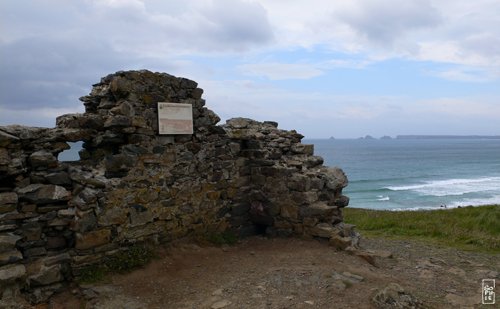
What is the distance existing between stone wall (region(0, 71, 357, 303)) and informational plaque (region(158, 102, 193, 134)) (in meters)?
0.13

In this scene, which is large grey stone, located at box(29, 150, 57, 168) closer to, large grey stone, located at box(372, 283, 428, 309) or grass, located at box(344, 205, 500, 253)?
large grey stone, located at box(372, 283, 428, 309)

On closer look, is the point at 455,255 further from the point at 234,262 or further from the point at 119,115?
the point at 119,115

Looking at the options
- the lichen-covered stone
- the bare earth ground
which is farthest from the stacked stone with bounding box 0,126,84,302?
Answer: the bare earth ground

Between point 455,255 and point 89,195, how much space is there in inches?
322

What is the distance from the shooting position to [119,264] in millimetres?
6453

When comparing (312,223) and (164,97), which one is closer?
(164,97)

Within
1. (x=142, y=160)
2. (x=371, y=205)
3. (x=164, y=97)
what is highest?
(x=164, y=97)

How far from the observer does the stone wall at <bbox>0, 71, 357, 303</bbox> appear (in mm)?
5820

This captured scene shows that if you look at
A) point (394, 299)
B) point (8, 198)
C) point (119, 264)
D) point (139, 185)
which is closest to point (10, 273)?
point (8, 198)

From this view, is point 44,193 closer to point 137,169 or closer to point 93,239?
point 93,239

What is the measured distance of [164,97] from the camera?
24.3ft

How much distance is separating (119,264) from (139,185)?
1.35m

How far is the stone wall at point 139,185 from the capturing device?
5.82m

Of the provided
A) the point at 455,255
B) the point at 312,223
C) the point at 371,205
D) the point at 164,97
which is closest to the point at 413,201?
the point at 371,205
